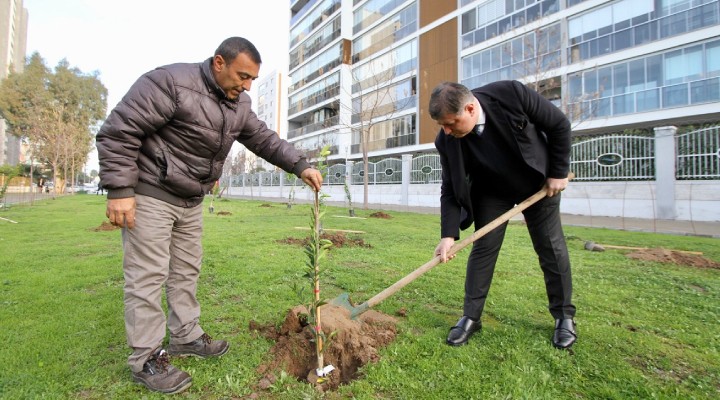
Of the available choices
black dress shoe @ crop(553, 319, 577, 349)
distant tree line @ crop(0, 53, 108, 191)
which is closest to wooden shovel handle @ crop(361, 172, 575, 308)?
black dress shoe @ crop(553, 319, 577, 349)

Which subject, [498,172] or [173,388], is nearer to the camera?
[173,388]

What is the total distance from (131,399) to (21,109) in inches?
1898

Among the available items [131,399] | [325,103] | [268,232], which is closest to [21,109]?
[325,103]

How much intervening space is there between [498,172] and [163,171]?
7.11ft

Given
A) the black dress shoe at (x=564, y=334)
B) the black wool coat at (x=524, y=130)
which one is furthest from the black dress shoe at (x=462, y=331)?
the black wool coat at (x=524, y=130)

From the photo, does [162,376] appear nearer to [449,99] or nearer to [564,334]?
[449,99]

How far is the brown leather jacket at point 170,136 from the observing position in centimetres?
200

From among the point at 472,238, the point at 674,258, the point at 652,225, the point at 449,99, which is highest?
the point at 449,99

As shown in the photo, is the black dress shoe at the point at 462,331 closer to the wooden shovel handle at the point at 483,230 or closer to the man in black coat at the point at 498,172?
the man in black coat at the point at 498,172

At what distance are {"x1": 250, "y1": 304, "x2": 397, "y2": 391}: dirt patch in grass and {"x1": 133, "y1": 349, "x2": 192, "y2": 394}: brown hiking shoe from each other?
412 mm

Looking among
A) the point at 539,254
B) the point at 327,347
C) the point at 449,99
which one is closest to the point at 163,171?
the point at 327,347

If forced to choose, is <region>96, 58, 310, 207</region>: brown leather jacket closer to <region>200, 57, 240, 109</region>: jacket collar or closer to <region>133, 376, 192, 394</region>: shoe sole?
<region>200, 57, 240, 109</region>: jacket collar

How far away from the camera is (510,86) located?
2.58m

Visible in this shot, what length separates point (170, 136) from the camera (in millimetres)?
2195
